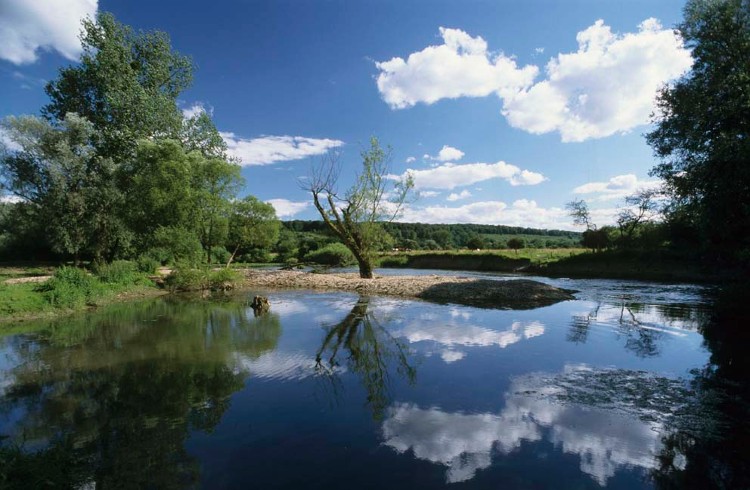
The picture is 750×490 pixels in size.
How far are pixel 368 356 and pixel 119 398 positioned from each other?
5.60 meters

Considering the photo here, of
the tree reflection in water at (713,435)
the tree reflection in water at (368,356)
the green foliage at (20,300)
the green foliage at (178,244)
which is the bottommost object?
the tree reflection in water at (368,356)

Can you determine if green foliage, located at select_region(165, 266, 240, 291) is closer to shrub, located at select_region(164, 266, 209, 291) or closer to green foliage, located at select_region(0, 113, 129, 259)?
shrub, located at select_region(164, 266, 209, 291)

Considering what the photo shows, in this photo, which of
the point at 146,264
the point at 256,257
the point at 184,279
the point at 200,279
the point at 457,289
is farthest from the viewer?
the point at 256,257

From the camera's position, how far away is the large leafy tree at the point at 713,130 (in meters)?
12.9

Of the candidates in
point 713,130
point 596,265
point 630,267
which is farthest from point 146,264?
point 630,267

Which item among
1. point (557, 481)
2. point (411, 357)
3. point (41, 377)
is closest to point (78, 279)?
point (41, 377)

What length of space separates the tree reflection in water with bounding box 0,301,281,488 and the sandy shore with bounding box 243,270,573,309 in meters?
10.9

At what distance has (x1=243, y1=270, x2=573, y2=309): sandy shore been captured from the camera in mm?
20094

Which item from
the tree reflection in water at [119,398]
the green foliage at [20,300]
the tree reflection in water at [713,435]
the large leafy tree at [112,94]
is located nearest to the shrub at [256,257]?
the large leafy tree at [112,94]

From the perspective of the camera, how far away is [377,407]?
689cm

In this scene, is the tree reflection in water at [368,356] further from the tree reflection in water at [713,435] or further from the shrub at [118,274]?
the shrub at [118,274]

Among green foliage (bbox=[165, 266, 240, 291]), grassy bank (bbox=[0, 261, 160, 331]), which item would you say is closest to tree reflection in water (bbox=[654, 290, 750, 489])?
grassy bank (bbox=[0, 261, 160, 331])

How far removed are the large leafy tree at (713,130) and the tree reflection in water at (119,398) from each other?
15973 millimetres

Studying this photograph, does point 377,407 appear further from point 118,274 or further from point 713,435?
point 118,274
